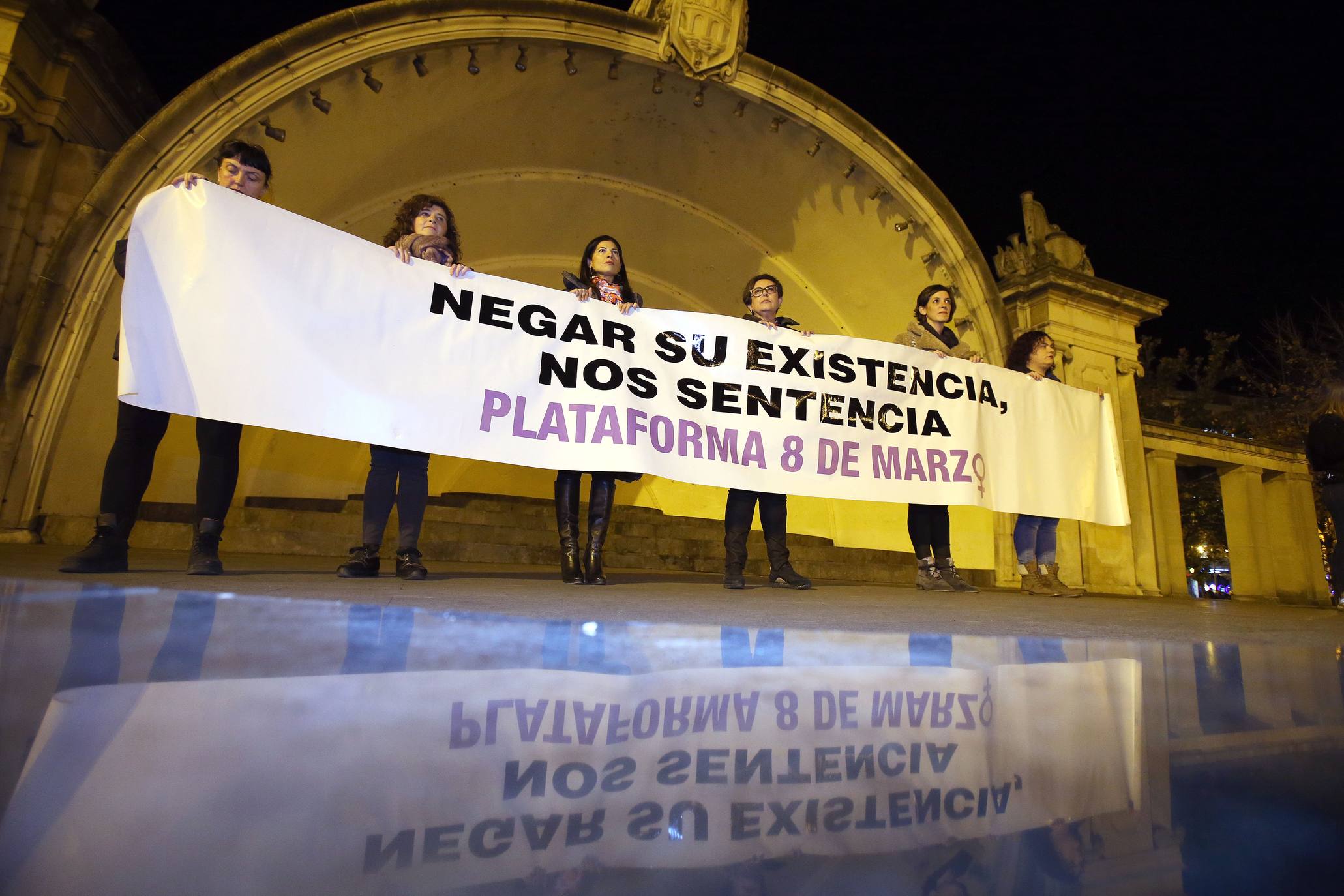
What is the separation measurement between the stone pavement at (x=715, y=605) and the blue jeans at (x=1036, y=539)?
1144mm

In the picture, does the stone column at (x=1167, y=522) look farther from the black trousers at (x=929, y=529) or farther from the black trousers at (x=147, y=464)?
the black trousers at (x=147, y=464)

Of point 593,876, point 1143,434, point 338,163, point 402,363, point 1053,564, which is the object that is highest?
point 338,163

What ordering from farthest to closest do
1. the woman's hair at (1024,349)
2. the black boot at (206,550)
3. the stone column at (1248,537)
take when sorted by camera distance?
the stone column at (1248,537), the woman's hair at (1024,349), the black boot at (206,550)

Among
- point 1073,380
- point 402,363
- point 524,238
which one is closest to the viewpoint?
point 402,363

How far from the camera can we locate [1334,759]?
2.96 feet

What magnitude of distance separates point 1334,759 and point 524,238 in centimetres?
961

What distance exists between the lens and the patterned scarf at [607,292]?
14.2 ft

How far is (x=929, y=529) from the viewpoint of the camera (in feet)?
16.7

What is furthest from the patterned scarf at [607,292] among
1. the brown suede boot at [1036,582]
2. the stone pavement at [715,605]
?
the brown suede boot at [1036,582]

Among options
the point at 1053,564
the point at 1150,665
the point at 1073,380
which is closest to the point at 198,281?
the point at 1150,665

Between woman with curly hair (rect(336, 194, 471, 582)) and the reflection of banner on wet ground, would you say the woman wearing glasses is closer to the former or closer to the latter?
woman with curly hair (rect(336, 194, 471, 582))

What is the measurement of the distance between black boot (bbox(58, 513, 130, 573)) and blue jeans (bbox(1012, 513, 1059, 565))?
17.8 ft

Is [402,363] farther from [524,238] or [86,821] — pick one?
[524,238]

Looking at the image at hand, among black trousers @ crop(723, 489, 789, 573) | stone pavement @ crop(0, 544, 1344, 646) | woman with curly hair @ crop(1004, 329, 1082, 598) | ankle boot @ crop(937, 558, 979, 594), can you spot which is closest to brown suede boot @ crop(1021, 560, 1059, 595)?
woman with curly hair @ crop(1004, 329, 1082, 598)
